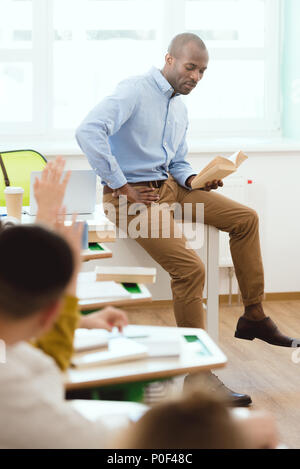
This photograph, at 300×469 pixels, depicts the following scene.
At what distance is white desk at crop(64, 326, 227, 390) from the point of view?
1413 millimetres

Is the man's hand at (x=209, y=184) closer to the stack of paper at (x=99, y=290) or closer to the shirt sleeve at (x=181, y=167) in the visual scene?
the shirt sleeve at (x=181, y=167)

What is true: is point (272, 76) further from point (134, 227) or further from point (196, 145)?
point (134, 227)

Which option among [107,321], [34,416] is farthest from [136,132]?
[34,416]

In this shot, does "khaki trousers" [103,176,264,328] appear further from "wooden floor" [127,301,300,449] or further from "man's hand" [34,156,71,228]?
"man's hand" [34,156,71,228]

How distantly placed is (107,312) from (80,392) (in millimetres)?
214

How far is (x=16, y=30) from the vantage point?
4379mm

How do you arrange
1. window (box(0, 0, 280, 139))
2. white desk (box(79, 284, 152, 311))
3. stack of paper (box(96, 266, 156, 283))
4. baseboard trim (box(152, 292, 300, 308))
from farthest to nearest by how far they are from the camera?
baseboard trim (box(152, 292, 300, 308)) → window (box(0, 0, 280, 139)) → stack of paper (box(96, 266, 156, 283)) → white desk (box(79, 284, 152, 311))

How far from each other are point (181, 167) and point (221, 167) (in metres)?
0.53

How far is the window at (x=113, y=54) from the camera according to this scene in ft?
14.4

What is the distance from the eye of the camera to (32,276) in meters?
0.96

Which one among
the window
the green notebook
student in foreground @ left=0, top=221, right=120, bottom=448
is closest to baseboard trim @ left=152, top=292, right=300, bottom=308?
the window

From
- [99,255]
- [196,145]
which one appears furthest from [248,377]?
[196,145]

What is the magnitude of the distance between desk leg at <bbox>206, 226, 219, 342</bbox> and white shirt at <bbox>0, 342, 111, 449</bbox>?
87.8 inches

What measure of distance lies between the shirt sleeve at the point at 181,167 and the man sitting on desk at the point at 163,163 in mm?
10
